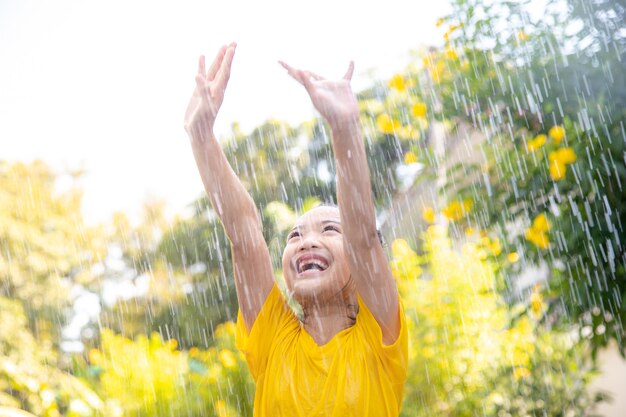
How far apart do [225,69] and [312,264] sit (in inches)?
22.9

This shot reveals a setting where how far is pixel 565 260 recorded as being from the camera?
3584mm

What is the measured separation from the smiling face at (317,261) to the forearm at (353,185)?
0.17 m

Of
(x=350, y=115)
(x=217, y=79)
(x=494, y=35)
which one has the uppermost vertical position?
(x=494, y=35)

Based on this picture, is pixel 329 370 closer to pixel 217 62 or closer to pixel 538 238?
pixel 217 62

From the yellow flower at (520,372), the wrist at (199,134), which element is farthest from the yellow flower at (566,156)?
the yellow flower at (520,372)

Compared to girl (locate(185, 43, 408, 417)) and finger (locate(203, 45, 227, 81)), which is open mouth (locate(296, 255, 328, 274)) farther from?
finger (locate(203, 45, 227, 81))

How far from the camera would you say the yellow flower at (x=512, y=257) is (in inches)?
154

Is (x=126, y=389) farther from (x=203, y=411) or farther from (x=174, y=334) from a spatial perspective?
(x=174, y=334)

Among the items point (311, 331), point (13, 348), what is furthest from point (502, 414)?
point (13, 348)

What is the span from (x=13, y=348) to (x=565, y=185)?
1020 cm

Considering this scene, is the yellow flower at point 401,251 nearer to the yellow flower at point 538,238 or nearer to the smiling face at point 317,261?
the yellow flower at point 538,238

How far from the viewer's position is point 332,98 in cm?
176

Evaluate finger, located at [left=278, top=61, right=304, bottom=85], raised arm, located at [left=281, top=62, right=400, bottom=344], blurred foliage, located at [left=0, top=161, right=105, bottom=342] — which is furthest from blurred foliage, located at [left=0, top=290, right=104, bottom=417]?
finger, located at [left=278, top=61, right=304, bottom=85]

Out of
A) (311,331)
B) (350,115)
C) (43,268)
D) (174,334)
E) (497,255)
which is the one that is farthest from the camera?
(174,334)
